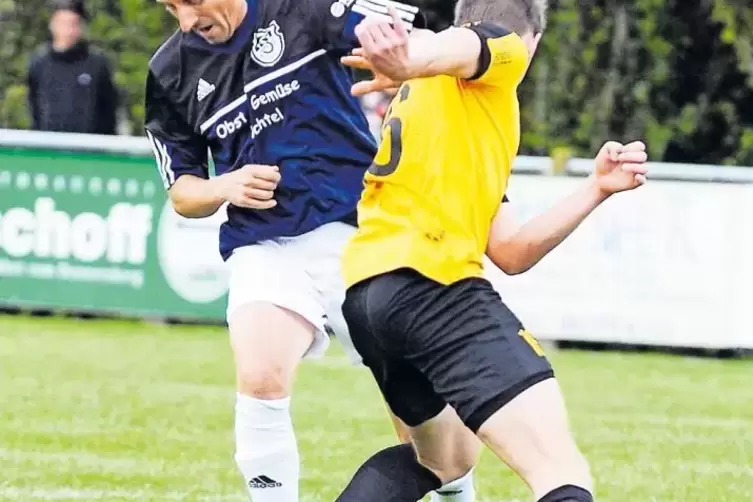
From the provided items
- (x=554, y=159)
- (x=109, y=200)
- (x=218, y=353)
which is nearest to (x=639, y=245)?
(x=554, y=159)

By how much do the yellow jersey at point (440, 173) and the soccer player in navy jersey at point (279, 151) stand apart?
2.65 ft

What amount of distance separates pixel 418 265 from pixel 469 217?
0.19 m

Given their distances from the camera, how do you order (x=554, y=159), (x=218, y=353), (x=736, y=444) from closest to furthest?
(x=736, y=444)
(x=218, y=353)
(x=554, y=159)

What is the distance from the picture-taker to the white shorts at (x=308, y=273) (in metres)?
5.34

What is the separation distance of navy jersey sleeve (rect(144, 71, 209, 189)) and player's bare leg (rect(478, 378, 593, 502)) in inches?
68.6

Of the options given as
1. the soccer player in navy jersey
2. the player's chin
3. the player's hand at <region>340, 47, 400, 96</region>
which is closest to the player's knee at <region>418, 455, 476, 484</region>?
the soccer player in navy jersey

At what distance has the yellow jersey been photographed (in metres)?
4.37

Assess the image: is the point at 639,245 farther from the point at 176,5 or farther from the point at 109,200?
the point at 176,5

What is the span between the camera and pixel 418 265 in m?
4.38

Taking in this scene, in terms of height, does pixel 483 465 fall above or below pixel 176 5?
below

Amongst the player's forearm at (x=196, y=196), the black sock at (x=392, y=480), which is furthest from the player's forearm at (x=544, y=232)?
the player's forearm at (x=196, y=196)

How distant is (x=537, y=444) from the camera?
13.9ft

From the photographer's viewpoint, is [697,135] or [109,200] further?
[697,135]

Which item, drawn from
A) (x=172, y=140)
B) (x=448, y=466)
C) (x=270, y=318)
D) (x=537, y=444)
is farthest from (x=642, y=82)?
(x=537, y=444)
